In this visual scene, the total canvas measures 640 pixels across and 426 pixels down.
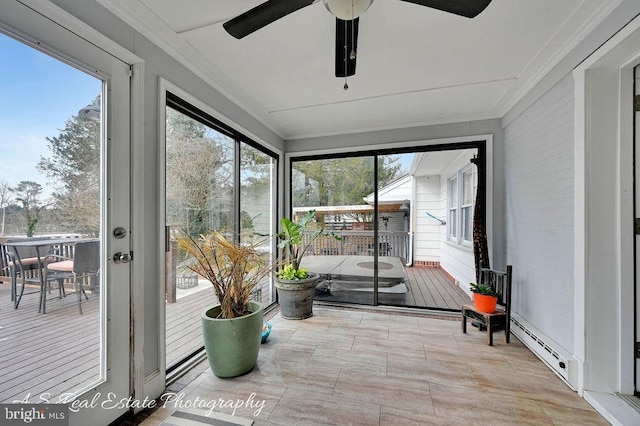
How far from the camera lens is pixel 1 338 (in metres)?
1.20

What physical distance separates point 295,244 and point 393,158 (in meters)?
2.02

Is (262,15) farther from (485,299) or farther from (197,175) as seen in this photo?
(485,299)

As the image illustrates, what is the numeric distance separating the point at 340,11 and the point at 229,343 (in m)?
2.37

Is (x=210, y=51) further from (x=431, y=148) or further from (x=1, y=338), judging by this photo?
(x=431, y=148)

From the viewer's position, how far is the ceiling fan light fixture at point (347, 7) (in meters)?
1.34

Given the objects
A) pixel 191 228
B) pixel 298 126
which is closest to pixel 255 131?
pixel 298 126

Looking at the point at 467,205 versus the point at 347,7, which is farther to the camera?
the point at 467,205

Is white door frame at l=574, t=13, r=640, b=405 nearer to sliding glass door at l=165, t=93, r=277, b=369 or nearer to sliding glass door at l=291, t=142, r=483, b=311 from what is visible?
sliding glass door at l=291, t=142, r=483, b=311

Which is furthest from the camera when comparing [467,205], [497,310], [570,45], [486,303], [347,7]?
[467,205]

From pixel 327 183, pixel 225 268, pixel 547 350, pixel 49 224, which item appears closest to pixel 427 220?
pixel 327 183

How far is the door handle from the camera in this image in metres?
1.63

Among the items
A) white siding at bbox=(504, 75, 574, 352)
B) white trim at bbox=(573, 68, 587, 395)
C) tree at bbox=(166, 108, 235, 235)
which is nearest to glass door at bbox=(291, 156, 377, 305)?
tree at bbox=(166, 108, 235, 235)

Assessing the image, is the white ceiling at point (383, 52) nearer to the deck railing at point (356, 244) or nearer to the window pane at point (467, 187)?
the window pane at point (467, 187)

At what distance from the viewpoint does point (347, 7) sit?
1359 mm
